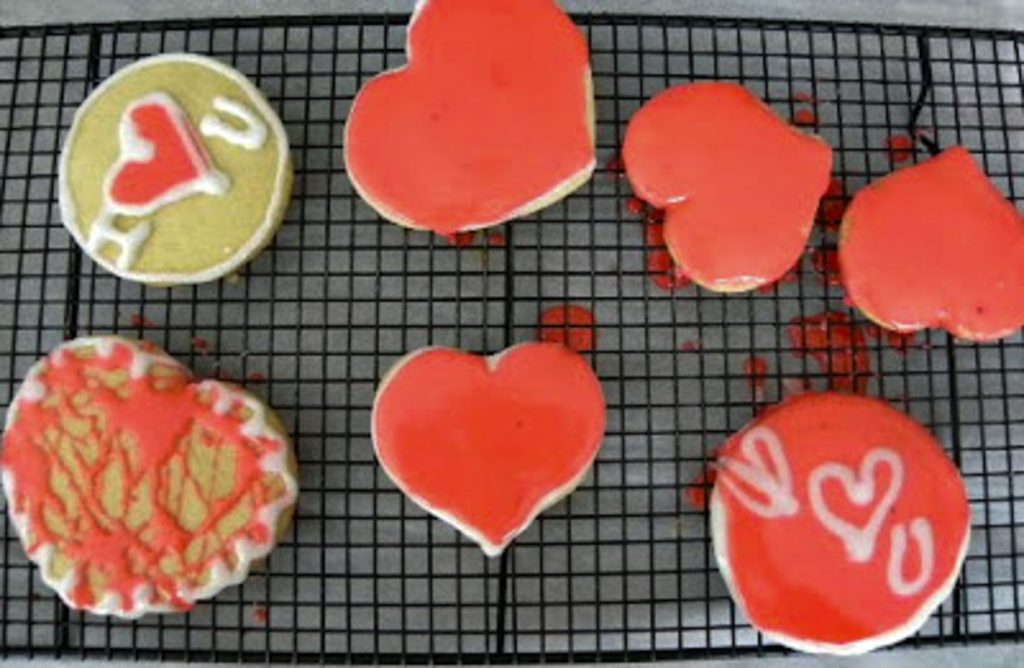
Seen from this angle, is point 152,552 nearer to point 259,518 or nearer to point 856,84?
point 259,518

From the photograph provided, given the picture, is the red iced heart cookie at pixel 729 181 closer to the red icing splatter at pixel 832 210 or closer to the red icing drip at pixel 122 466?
the red icing splatter at pixel 832 210

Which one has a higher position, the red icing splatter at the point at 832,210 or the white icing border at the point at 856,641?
the red icing splatter at the point at 832,210

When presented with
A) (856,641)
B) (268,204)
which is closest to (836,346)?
(856,641)

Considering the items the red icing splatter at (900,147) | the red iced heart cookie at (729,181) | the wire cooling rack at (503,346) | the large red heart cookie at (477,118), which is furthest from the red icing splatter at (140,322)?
the red icing splatter at (900,147)

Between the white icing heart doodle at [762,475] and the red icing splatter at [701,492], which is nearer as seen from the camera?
the white icing heart doodle at [762,475]

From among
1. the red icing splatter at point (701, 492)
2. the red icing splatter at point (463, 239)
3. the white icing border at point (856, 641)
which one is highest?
the red icing splatter at point (463, 239)

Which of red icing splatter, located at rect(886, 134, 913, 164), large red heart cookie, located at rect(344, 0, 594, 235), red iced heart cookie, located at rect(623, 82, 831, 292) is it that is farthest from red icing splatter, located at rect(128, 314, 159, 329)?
red icing splatter, located at rect(886, 134, 913, 164)

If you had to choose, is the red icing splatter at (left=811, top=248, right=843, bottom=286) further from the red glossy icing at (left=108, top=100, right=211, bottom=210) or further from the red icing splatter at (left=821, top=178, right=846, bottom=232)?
the red glossy icing at (left=108, top=100, right=211, bottom=210)

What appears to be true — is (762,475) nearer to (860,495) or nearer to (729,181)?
(860,495)
